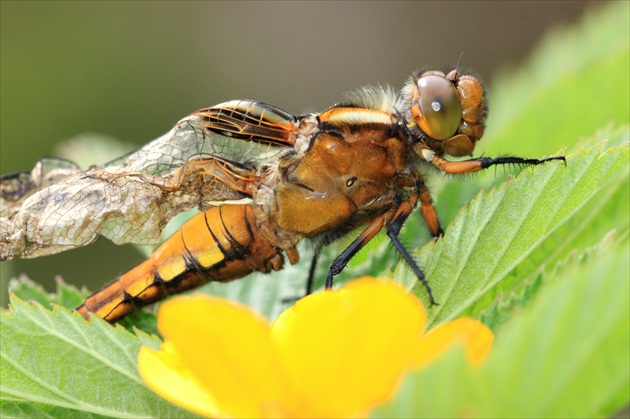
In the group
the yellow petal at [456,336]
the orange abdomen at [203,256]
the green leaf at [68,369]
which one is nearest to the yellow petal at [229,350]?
the yellow petal at [456,336]

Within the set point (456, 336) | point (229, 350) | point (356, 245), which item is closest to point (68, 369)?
point (229, 350)

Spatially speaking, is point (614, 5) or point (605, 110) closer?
point (605, 110)

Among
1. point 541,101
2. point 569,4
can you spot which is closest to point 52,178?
point 541,101

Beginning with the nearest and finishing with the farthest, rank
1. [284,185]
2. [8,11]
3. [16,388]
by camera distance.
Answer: [16,388]
[284,185]
[8,11]

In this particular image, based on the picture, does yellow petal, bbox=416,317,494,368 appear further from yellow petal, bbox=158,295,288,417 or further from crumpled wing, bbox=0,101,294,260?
crumpled wing, bbox=0,101,294,260

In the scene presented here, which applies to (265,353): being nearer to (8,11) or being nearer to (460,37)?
(460,37)

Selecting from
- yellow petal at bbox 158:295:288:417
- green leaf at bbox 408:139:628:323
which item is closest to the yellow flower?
yellow petal at bbox 158:295:288:417

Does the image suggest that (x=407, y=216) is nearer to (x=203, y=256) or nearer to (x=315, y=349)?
(x=203, y=256)
